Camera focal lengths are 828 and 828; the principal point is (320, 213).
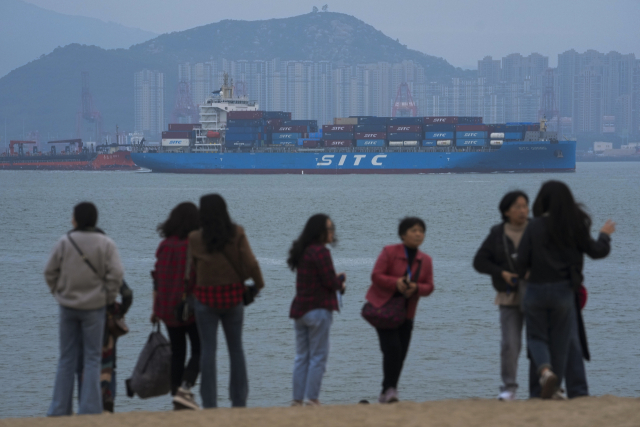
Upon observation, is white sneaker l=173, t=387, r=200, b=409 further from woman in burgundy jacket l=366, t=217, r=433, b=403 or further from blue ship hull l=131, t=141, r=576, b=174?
blue ship hull l=131, t=141, r=576, b=174

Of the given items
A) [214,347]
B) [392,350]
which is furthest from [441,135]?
[214,347]

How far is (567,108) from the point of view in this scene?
199 meters

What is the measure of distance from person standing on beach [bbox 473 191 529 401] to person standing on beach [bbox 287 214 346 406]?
86 cm

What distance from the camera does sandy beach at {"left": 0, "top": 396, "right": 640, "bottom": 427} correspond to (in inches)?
168

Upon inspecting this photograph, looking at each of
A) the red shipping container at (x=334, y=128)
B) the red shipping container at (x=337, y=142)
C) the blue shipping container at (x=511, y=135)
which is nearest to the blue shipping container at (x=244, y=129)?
the red shipping container at (x=334, y=128)

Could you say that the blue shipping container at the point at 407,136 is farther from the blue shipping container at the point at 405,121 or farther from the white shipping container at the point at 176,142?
the white shipping container at the point at 176,142

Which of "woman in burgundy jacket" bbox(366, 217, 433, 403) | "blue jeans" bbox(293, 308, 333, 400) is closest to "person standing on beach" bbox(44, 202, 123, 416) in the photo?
"blue jeans" bbox(293, 308, 333, 400)

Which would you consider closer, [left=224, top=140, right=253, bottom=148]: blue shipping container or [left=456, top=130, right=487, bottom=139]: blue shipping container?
[left=456, top=130, right=487, bottom=139]: blue shipping container

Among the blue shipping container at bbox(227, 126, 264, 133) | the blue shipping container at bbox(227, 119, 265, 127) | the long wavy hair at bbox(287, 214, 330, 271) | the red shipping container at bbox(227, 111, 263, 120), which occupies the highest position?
the red shipping container at bbox(227, 111, 263, 120)

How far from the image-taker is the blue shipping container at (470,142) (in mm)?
66500

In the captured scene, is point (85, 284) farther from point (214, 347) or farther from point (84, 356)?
point (214, 347)

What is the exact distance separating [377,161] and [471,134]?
826 centimetres

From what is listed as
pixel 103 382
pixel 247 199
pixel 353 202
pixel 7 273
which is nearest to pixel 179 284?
pixel 103 382

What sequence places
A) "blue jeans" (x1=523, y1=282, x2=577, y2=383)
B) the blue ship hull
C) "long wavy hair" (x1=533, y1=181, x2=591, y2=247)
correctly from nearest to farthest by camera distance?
"long wavy hair" (x1=533, y1=181, x2=591, y2=247)
"blue jeans" (x1=523, y1=282, x2=577, y2=383)
the blue ship hull
